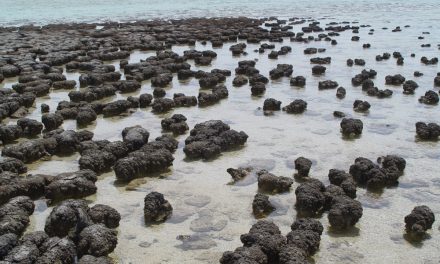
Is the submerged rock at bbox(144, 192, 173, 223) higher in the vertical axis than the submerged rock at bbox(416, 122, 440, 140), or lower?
lower

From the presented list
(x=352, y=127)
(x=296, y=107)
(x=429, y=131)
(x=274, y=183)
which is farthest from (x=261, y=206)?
(x=296, y=107)

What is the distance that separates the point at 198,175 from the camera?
8.37 metres

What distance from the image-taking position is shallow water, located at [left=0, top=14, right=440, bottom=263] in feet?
20.2

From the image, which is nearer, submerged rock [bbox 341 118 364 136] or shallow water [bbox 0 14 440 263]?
shallow water [bbox 0 14 440 263]

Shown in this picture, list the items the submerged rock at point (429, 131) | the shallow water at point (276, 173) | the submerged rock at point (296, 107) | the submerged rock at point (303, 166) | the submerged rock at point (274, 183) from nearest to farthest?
1. the shallow water at point (276, 173)
2. the submerged rock at point (274, 183)
3. the submerged rock at point (303, 166)
4. the submerged rock at point (429, 131)
5. the submerged rock at point (296, 107)

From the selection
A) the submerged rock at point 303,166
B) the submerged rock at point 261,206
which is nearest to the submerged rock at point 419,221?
the submerged rock at point 261,206

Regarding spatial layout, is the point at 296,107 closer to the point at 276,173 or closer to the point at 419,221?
the point at 276,173

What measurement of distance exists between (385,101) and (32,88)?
378 inches

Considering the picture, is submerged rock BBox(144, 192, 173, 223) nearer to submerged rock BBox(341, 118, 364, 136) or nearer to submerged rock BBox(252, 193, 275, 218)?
submerged rock BBox(252, 193, 275, 218)

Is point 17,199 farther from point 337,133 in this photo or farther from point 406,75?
point 406,75

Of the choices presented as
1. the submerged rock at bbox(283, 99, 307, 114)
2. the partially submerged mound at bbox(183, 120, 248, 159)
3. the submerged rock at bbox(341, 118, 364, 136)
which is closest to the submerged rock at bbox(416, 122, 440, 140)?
the submerged rock at bbox(341, 118, 364, 136)

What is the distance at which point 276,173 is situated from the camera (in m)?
8.34

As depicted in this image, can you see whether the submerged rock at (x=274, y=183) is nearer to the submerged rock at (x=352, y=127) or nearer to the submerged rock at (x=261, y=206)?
the submerged rock at (x=261, y=206)

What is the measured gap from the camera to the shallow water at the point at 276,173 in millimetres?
6172
